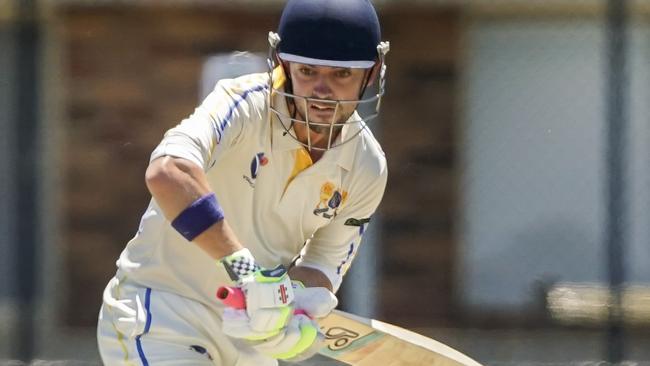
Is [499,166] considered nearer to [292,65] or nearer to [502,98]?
[502,98]

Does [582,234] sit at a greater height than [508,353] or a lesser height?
greater

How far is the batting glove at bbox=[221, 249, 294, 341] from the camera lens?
2.87 metres

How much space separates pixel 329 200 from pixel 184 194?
66cm

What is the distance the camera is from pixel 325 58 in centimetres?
319

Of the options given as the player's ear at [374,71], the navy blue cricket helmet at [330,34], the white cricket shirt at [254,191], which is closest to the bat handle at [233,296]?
the white cricket shirt at [254,191]

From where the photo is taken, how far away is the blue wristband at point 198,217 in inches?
113

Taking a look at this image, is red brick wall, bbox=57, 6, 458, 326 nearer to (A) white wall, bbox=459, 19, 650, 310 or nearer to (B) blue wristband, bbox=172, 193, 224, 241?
(A) white wall, bbox=459, 19, 650, 310

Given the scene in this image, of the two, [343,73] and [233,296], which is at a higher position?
[343,73]

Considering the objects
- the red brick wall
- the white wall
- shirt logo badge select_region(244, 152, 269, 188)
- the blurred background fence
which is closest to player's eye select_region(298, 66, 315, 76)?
shirt logo badge select_region(244, 152, 269, 188)

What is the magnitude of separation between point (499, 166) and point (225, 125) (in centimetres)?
412

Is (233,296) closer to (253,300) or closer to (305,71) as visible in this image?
(253,300)

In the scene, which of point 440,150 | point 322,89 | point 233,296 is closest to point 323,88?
point 322,89

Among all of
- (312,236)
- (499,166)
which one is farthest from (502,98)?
(312,236)

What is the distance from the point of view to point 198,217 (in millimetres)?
2859
